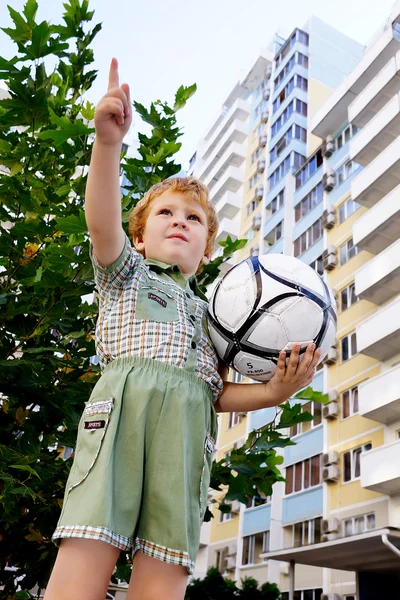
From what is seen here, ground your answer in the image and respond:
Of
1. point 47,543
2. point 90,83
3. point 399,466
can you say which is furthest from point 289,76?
point 47,543

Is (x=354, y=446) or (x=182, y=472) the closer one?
(x=182, y=472)

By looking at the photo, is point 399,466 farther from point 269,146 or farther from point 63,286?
point 269,146

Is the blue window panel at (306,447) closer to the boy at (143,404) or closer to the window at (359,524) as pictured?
the window at (359,524)

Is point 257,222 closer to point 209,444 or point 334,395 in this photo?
point 334,395

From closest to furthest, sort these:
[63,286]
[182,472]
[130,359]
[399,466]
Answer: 1. [182,472]
2. [130,359]
3. [63,286]
4. [399,466]

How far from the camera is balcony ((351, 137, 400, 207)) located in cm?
2034

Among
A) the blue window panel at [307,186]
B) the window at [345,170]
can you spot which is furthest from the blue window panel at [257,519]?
the blue window panel at [307,186]

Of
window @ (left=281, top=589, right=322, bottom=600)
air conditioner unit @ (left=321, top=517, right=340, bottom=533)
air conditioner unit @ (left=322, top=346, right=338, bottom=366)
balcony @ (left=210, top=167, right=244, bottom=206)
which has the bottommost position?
window @ (left=281, top=589, right=322, bottom=600)

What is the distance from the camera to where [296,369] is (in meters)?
2.20

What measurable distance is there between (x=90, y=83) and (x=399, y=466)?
44.8 feet

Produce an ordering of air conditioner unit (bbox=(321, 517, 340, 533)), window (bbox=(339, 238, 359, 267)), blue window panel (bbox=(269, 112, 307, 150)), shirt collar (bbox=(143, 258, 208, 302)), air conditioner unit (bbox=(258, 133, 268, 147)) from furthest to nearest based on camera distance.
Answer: air conditioner unit (bbox=(258, 133, 268, 147)) → blue window panel (bbox=(269, 112, 307, 150)) → window (bbox=(339, 238, 359, 267)) → air conditioner unit (bbox=(321, 517, 340, 533)) → shirt collar (bbox=(143, 258, 208, 302))

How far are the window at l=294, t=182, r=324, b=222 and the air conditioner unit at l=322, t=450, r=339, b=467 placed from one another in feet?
38.5

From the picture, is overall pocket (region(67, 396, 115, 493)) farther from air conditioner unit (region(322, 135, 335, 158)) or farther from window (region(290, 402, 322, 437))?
air conditioner unit (region(322, 135, 335, 158))

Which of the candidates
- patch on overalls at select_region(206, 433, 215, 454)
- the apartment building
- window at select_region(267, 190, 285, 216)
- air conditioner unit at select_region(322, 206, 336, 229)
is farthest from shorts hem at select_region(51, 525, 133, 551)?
window at select_region(267, 190, 285, 216)
